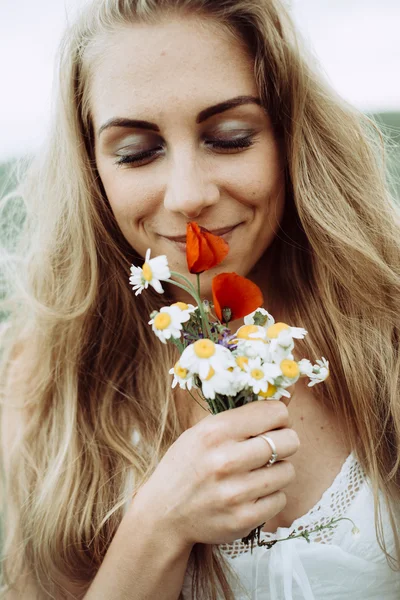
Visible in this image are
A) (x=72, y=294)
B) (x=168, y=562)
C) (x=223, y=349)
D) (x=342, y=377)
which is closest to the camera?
(x=223, y=349)

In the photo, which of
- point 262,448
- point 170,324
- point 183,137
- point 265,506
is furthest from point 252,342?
point 183,137

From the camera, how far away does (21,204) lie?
6.91 ft

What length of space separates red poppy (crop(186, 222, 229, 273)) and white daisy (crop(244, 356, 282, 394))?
21cm

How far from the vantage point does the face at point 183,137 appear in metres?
1.34

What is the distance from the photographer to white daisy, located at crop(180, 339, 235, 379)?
0.96 m

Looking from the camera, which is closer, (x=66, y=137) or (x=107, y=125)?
(x=107, y=125)

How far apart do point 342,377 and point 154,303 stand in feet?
1.87

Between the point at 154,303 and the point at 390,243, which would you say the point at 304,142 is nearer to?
the point at 390,243

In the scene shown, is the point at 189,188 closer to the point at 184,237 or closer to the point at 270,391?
the point at 184,237

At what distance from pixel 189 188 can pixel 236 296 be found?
0.33 metres

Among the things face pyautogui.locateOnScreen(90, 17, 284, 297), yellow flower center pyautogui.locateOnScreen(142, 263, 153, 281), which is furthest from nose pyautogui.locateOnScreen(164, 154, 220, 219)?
yellow flower center pyautogui.locateOnScreen(142, 263, 153, 281)

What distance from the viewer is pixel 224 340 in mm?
1051

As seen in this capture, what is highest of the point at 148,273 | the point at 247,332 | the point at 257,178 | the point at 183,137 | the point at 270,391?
the point at 183,137

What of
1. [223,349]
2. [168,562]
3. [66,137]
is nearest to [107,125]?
[66,137]
